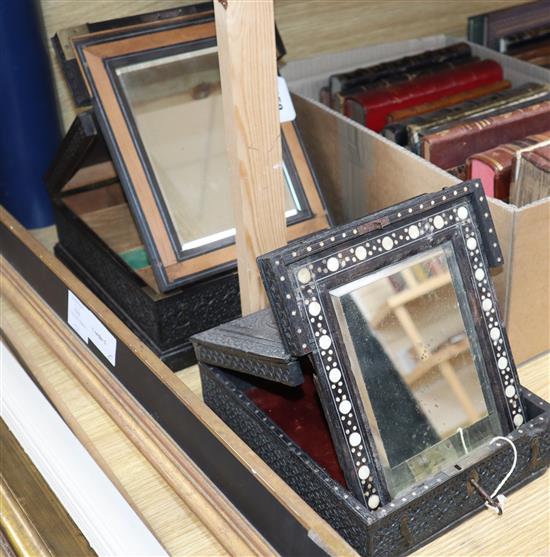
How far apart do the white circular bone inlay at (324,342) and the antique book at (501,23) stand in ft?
3.12

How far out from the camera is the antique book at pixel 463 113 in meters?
1.18

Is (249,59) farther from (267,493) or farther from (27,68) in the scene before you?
(27,68)

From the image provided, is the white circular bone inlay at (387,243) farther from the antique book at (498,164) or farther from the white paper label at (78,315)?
the white paper label at (78,315)

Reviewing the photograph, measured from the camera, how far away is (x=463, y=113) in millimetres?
1209

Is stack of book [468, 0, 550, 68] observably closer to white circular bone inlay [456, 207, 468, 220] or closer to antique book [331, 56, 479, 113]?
antique book [331, 56, 479, 113]

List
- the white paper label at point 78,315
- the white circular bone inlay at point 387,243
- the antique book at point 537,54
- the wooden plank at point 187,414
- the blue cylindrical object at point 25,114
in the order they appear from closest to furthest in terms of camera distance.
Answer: the wooden plank at point 187,414 < the white circular bone inlay at point 387,243 < the white paper label at point 78,315 < the blue cylindrical object at point 25,114 < the antique book at point 537,54

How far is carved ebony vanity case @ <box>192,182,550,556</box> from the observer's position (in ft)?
2.64

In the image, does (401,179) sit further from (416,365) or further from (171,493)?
(171,493)

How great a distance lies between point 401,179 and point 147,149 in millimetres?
326

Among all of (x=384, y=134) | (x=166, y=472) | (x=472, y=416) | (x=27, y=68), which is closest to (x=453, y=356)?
(x=472, y=416)

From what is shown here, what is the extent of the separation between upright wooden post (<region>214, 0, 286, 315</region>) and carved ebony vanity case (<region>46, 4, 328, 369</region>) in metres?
0.17

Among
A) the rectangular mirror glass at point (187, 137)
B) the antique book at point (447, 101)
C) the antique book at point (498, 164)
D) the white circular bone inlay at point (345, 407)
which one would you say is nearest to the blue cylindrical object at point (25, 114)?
the rectangular mirror glass at point (187, 137)

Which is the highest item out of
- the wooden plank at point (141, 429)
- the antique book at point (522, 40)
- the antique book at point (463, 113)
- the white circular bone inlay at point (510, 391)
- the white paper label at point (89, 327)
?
the antique book at point (463, 113)

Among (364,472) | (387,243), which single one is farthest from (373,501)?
(387,243)
